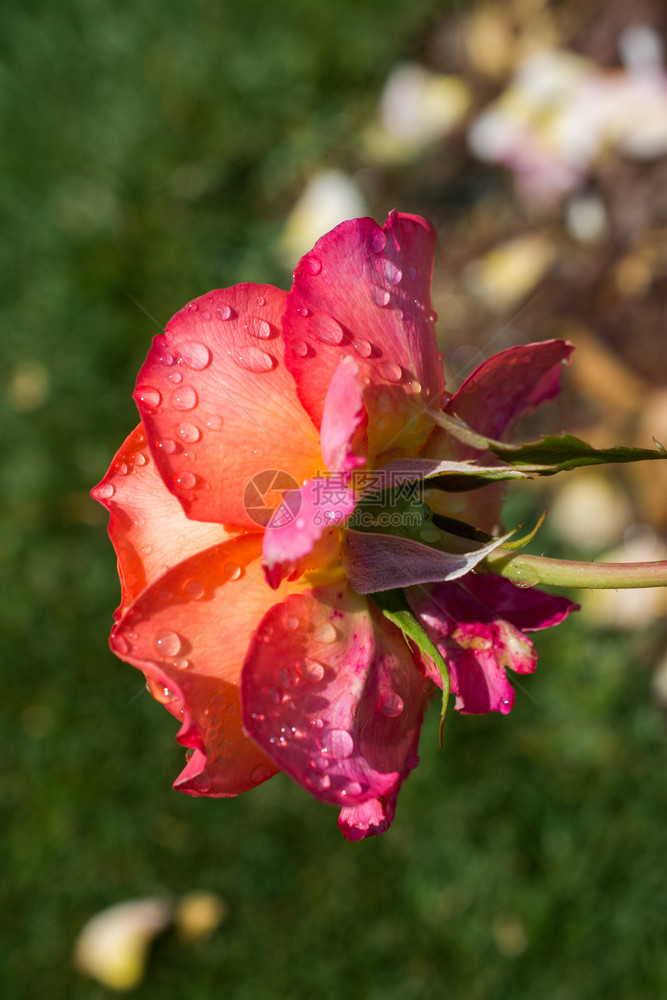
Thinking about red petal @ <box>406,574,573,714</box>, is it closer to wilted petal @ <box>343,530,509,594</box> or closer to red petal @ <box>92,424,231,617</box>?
wilted petal @ <box>343,530,509,594</box>

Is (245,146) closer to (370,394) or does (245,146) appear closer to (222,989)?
(370,394)

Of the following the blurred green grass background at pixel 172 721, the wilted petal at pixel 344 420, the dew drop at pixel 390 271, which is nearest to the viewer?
the wilted petal at pixel 344 420

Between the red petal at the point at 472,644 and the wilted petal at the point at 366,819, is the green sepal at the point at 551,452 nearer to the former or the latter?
the red petal at the point at 472,644

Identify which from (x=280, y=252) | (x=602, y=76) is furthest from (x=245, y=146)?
(x=602, y=76)

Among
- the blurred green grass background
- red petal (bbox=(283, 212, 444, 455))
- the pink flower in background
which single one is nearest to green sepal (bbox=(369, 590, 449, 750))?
the pink flower in background

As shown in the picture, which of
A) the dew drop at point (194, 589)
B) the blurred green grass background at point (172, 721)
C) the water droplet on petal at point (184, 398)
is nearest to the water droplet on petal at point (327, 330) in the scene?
the water droplet on petal at point (184, 398)

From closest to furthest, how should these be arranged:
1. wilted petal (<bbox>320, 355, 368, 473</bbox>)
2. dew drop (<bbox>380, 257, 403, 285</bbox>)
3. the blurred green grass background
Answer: wilted petal (<bbox>320, 355, 368, 473</bbox>)
dew drop (<bbox>380, 257, 403, 285</bbox>)
the blurred green grass background
